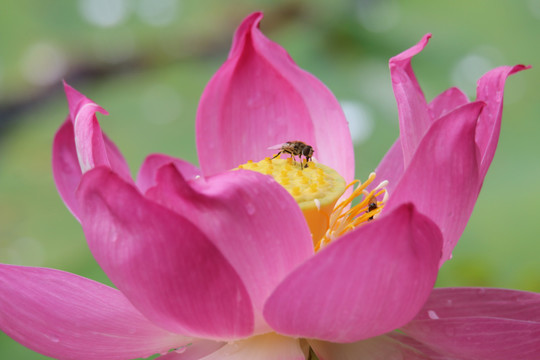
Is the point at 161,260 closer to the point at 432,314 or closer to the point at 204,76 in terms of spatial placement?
the point at 432,314

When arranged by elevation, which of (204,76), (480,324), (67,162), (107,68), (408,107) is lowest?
(480,324)

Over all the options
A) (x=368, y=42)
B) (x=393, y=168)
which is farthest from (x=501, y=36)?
(x=393, y=168)

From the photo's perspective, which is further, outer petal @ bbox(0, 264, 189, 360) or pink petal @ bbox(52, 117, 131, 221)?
pink petal @ bbox(52, 117, 131, 221)

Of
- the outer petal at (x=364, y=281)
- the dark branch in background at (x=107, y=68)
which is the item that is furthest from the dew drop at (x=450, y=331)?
the dark branch in background at (x=107, y=68)

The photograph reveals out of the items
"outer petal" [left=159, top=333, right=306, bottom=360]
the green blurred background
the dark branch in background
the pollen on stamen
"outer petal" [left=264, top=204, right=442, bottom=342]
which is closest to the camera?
"outer petal" [left=264, top=204, right=442, bottom=342]

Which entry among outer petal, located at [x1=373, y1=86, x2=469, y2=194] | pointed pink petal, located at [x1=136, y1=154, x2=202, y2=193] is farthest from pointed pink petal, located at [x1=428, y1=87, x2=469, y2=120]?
pointed pink petal, located at [x1=136, y1=154, x2=202, y2=193]

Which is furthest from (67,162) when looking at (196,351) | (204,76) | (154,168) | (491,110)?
(204,76)

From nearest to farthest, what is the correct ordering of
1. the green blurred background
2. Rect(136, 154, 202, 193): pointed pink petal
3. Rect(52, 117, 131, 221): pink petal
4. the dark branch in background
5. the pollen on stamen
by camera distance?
the pollen on stamen
Rect(52, 117, 131, 221): pink petal
Rect(136, 154, 202, 193): pointed pink petal
the green blurred background
the dark branch in background

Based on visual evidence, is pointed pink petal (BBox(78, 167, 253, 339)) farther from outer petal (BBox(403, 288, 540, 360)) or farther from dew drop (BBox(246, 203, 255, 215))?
outer petal (BBox(403, 288, 540, 360))
